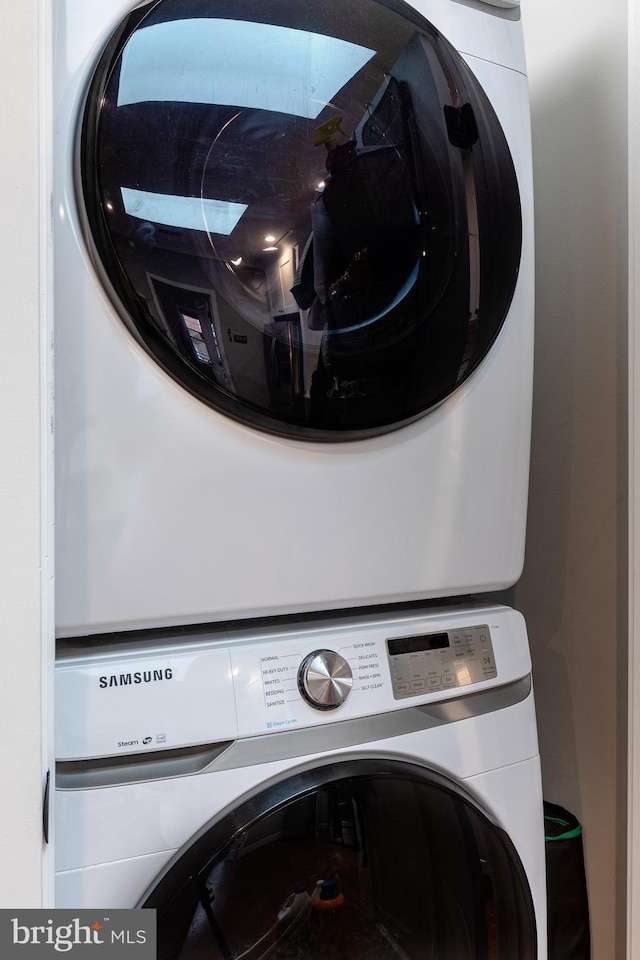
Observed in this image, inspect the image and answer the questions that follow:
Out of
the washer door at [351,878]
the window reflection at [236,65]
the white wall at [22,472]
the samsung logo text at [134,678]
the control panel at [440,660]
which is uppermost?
the window reflection at [236,65]

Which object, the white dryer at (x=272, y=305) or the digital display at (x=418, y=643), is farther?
the digital display at (x=418, y=643)

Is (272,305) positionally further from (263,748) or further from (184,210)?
(263,748)

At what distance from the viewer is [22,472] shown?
540 millimetres

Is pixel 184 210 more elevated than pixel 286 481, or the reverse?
Answer: pixel 184 210

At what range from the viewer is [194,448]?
2.43 feet

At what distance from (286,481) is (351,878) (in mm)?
438

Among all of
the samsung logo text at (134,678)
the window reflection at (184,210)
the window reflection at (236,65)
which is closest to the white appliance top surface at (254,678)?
the samsung logo text at (134,678)

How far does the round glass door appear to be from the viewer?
27.8 inches

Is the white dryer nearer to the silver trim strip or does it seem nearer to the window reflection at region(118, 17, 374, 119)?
the window reflection at region(118, 17, 374, 119)

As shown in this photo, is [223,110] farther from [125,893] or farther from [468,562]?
[125,893]

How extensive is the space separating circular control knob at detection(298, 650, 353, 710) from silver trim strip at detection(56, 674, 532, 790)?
29 mm

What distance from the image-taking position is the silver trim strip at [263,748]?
689 mm

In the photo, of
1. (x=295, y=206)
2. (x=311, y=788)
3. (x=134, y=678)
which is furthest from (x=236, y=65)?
(x=311, y=788)

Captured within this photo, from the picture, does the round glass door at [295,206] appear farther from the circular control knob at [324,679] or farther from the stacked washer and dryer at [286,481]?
the circular control knob at [324,679]
